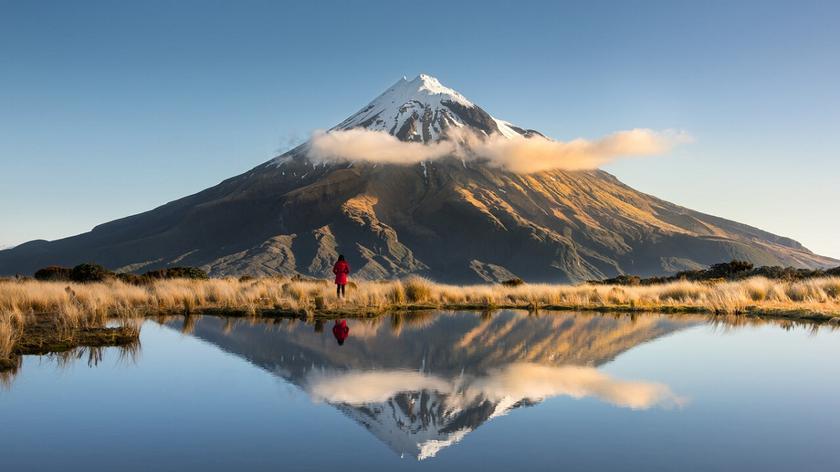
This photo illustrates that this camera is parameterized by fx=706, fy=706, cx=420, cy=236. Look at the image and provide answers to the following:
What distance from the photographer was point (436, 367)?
1067 cm

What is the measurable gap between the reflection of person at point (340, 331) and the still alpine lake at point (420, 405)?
285 mm

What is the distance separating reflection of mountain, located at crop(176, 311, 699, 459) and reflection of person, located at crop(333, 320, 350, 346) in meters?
0.21

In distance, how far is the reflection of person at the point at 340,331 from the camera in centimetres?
1368

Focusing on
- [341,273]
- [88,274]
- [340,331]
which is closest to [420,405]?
[340,331]

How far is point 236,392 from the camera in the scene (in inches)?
345

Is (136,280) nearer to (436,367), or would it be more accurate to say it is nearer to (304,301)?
(304,301)

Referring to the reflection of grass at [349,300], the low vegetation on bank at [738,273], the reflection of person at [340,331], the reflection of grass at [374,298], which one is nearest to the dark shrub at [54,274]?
the reflection of grass at [349,300]

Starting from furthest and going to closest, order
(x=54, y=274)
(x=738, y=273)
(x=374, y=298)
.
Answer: (x=738, y=273) < (x=54, y=274) < (x=374, y=298)

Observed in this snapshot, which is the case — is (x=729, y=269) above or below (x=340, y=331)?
below

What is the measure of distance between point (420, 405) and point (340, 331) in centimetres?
733

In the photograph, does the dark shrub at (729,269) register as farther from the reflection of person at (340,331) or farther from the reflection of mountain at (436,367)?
the reflection of person at (340,331)

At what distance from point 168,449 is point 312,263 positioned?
177 meters

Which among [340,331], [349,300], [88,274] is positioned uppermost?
[88,274]

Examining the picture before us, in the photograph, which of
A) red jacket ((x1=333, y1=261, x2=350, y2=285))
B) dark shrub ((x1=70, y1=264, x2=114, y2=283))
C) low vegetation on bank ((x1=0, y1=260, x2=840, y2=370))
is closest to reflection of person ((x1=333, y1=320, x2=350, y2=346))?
low vegetation on bank ((x1=0, y1=260, x2=840, y2=370))
